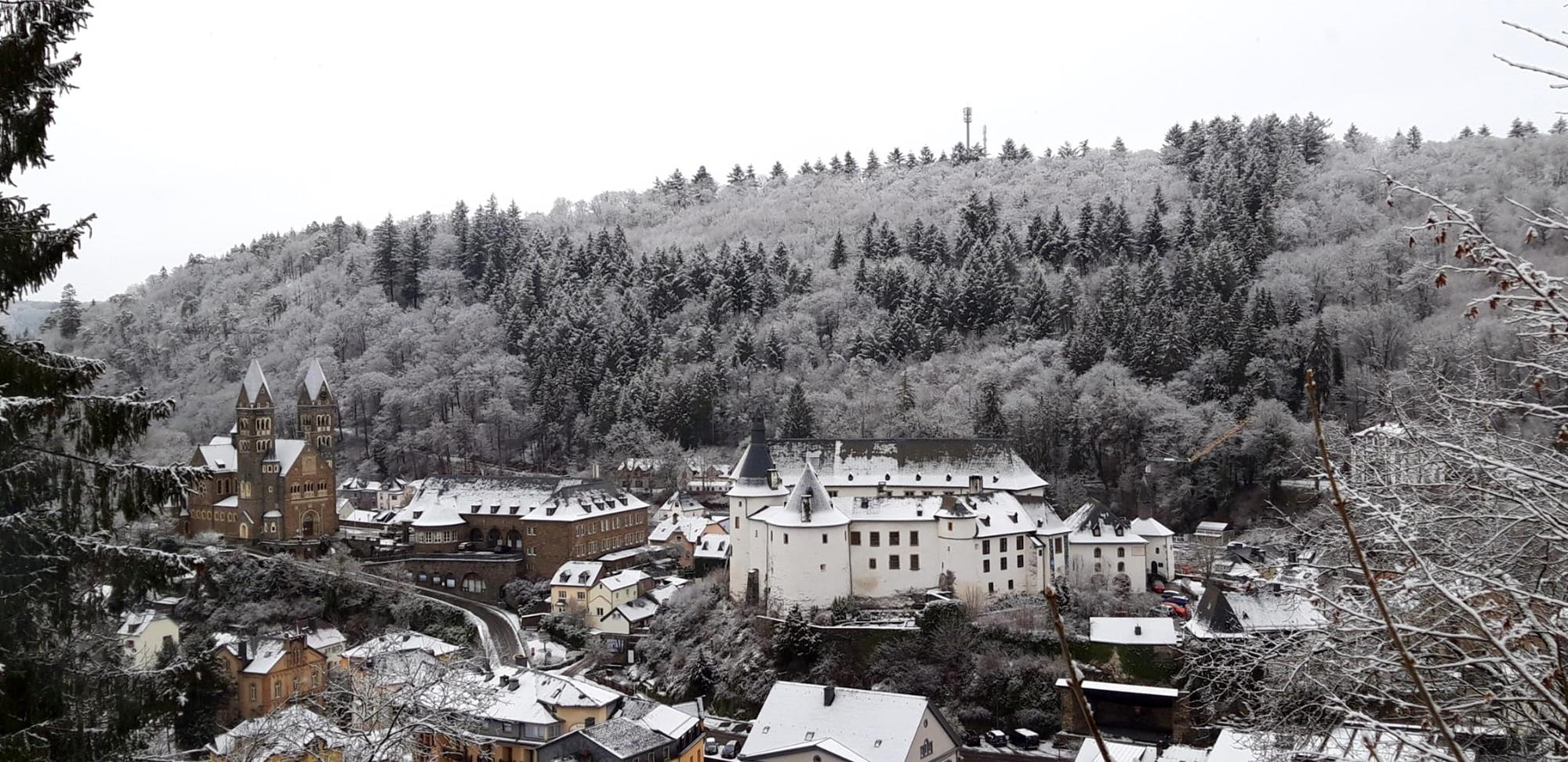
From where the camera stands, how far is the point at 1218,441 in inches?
1692

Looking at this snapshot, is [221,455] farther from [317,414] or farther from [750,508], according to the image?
[750,508]

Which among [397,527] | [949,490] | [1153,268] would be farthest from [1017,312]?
[397,527]

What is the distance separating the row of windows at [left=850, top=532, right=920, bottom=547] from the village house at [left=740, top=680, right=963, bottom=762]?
23.3 ft

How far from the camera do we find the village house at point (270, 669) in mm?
31031

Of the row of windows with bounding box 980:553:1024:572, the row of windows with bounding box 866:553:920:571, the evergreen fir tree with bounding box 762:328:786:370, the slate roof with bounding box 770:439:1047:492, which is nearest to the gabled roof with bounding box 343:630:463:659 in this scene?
the slate roof with bounding box 770:439:1047:492

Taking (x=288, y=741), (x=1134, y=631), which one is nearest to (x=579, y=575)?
(x=1134, y=631)

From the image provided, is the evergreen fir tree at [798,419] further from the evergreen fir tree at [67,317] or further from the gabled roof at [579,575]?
the evergreen fir tree at [67,317]

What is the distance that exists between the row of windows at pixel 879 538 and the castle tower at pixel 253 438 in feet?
96.6

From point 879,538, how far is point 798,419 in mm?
19990

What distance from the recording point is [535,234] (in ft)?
285

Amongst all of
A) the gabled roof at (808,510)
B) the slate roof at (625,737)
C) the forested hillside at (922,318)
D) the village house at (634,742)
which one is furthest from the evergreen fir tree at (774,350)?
the slate roof at (625,737)

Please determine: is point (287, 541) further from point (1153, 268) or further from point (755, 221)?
point (755, 221)

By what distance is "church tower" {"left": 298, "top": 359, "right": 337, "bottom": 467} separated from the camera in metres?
50.6

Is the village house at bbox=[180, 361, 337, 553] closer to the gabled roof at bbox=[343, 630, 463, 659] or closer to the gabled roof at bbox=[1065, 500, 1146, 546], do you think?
the gabled roof at bbox=[343, 630, 463, 659]
